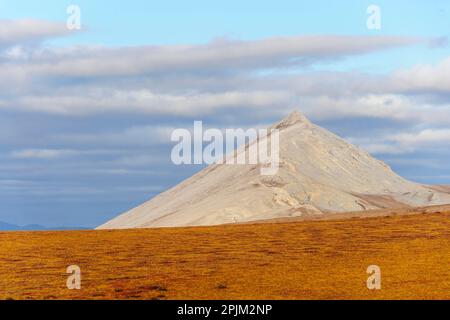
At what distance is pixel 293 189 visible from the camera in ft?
274

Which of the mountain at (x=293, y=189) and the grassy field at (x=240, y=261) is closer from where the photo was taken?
the grassy field at (x=240, y=261)

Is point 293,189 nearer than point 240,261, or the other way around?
point 240,261

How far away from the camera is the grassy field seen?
25.1 metres

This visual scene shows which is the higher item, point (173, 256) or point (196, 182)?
point (196, 182)

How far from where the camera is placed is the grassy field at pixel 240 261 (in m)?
25.1

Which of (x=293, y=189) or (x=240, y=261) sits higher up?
(x=293, y=189)

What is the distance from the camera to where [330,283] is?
2644 cm

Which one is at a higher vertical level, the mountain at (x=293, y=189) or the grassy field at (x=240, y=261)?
the mountain at (x=293, y=189)

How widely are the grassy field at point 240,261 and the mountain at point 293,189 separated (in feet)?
91.2

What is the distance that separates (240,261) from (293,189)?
168 ft

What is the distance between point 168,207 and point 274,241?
160ft

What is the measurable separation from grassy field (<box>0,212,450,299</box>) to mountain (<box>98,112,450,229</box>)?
27.8 meters
